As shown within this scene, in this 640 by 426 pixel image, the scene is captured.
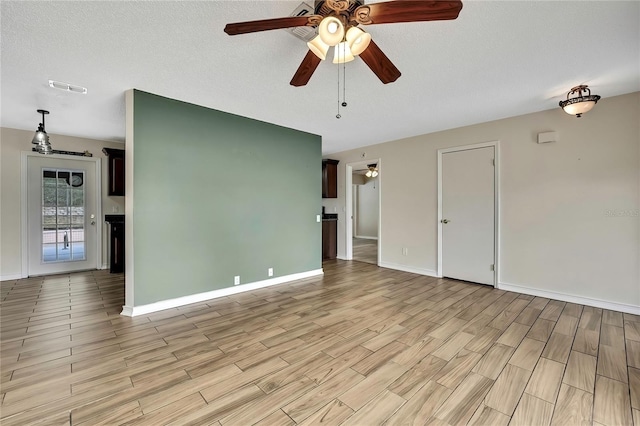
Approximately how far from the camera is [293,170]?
4531 millimetres

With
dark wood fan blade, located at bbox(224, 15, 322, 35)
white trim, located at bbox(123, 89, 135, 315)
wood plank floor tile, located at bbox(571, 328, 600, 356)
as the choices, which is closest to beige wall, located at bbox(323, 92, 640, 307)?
wood plank floor tile, located at bbox(571, 328, 600, 356)

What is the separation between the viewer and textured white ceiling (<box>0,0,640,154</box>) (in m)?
1.81

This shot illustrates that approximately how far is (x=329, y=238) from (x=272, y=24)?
16.9ft

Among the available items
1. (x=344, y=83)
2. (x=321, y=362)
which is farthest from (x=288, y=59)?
(x=321, y=362)

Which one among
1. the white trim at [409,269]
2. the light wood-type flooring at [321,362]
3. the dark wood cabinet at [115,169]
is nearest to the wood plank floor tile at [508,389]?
the light wood-type flooring at [321,362]

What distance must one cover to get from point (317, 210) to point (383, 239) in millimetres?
1581

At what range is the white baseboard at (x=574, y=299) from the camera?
3100 mm

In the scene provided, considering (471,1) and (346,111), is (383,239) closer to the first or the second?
(346,111)

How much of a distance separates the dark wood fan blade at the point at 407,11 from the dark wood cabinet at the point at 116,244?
5475 millimetres

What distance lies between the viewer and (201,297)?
3.49 m

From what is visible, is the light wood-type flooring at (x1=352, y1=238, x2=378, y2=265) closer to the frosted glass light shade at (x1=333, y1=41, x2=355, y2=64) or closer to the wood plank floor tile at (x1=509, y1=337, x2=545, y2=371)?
the wood plank floor tile at (x1=509, y1=337, x2=545, y2=371)

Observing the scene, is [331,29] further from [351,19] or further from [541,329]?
[541,329]

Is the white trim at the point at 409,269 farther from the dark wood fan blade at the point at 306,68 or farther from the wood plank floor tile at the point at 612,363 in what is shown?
the dark wood fan blade at the point at 306,68

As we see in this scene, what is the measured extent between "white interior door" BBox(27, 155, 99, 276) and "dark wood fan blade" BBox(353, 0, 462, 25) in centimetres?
593
